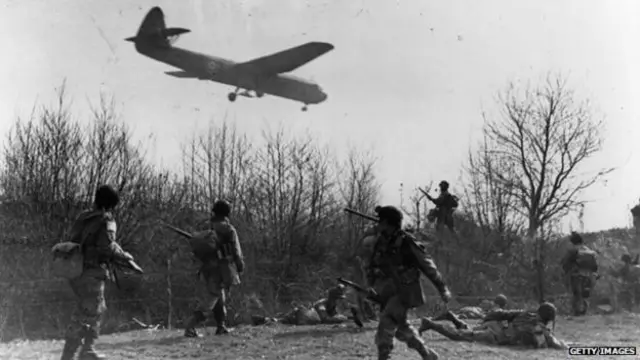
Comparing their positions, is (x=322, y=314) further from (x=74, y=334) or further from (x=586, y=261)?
(x=586, y=261)

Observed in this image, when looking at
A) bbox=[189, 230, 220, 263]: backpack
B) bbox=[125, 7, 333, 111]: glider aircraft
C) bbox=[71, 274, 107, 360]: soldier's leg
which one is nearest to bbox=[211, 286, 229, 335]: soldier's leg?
bbox=[189, 230, 220, 263]: backpack

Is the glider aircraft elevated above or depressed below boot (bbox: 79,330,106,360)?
above

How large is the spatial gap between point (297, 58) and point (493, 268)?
10842 mm

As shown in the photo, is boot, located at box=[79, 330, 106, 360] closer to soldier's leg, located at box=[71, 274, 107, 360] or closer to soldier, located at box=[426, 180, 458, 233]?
soldier's leg, located at box=[71, 274, 107, 360]

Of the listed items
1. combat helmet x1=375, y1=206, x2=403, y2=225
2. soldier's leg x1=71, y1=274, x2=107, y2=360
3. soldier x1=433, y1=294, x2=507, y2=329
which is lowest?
soldier x1=433, y1=294, x2=507, y2=329

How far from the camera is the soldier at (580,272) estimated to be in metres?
Result: 12.9

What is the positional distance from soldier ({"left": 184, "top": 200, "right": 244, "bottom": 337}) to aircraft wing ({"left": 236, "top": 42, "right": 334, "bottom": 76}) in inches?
597

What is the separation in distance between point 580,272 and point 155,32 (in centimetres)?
1692

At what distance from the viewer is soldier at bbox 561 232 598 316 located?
42.2 feet

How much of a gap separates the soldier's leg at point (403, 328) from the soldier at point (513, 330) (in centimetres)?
217

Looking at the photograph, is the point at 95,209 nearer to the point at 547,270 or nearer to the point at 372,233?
the point at 372,233

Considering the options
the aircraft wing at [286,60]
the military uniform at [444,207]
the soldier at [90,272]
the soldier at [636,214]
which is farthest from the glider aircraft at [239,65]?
the soldier at [90,272]

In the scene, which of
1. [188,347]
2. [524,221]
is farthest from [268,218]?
[188,347]

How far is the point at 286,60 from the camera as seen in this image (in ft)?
75.9
